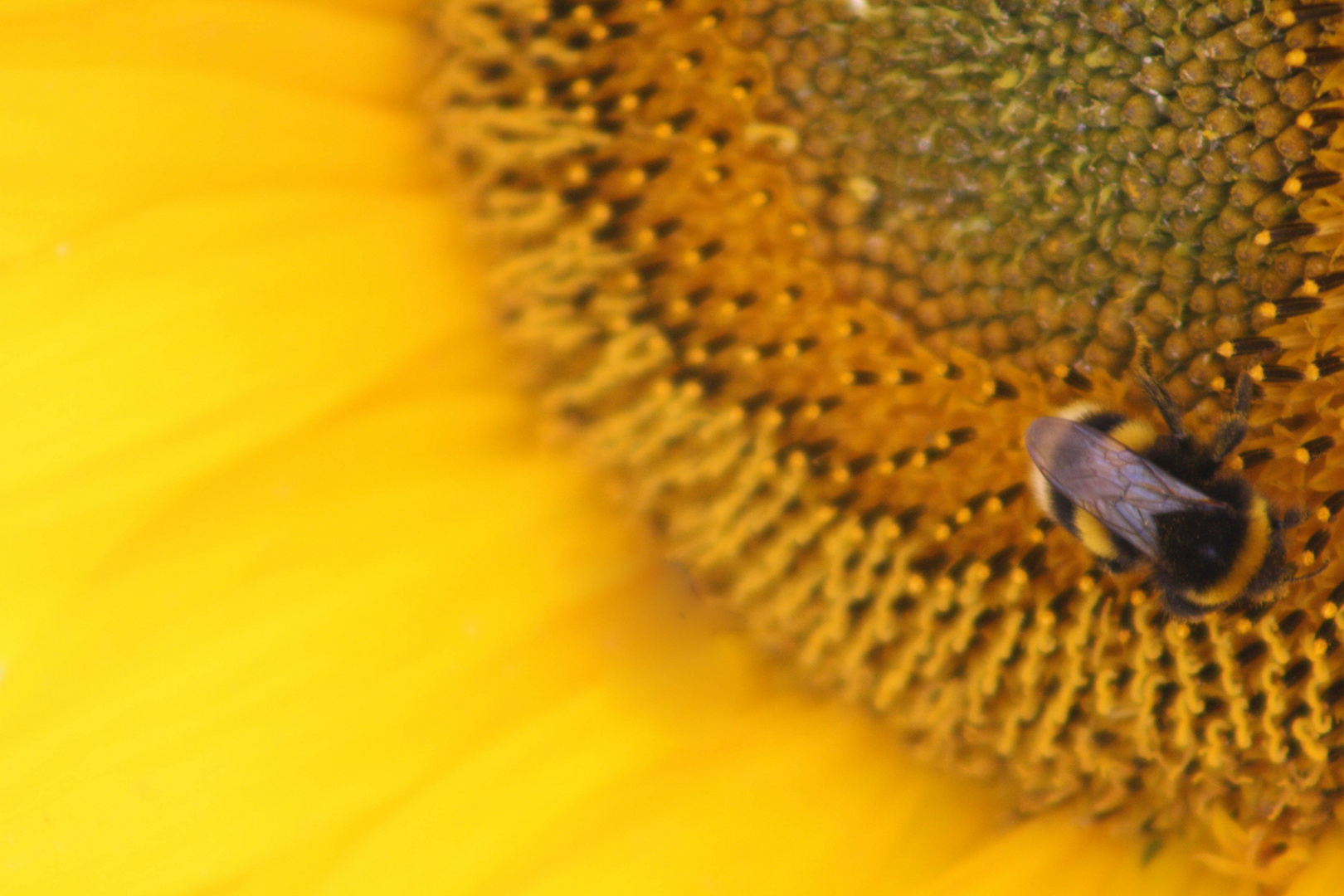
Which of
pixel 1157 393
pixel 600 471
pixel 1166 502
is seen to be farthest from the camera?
pixel 600 471

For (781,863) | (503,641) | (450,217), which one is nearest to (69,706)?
(503,641)

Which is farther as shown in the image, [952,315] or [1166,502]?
[952,315]

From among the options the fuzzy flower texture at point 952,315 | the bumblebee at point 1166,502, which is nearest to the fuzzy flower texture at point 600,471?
the fuzzy flower texture at point 952,315

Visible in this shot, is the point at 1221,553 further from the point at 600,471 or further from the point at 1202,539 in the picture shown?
the point at 600,471

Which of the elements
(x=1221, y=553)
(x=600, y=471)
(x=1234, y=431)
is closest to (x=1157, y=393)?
(x=1234, y=431)

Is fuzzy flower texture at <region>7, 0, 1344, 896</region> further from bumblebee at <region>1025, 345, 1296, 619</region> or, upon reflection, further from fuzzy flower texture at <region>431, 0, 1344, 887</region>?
bumblebee at <region>1025, 345, 1296, 619</region>

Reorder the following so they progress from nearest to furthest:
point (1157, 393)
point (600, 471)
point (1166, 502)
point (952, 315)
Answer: point (1166, 502)
point (1157, 393)
point (952, 315)
point (600, 471)

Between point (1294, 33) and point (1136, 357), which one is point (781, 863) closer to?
point (1136, 357)

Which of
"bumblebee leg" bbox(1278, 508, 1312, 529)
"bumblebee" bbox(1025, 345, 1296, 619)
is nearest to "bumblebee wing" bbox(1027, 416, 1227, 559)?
"bumblebee" bbox(1025, 345, 1296, 619)
